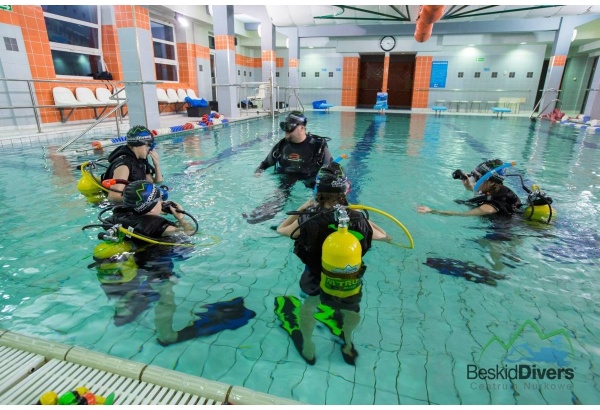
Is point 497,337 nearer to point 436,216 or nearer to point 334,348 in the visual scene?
point 334,348

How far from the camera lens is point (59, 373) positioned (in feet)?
5.34

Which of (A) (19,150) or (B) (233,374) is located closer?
(B) (233,374)

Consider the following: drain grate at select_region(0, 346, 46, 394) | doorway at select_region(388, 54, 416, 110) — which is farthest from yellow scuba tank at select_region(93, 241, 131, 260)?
doorway at select_region(388, 54, 416, 110)

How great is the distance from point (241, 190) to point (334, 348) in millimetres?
3676

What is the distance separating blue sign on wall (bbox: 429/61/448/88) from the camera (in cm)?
2273

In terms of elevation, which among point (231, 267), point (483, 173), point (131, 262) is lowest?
point (231, 267)

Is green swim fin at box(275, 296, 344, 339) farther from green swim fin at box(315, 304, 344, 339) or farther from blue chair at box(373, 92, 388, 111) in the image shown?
blue chair at box(373, 92, 388, 111)

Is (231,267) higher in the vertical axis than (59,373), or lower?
lower

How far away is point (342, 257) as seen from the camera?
2.04m

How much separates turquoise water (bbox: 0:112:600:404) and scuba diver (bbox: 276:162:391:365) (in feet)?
0.29

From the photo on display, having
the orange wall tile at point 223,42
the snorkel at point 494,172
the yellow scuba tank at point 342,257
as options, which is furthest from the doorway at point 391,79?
the yellow scuba tank at point 342,257

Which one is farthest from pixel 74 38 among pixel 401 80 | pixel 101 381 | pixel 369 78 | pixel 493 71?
pixel 493 71

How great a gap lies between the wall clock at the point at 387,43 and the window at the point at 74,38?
16.7 metres

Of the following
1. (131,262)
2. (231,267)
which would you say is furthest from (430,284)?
(131,262)
